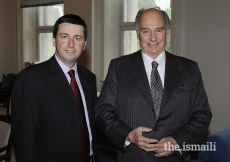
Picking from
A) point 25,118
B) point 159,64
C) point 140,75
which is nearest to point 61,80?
point 25,118

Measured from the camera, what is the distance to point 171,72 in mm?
1846

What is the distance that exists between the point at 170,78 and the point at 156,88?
0.10 meters

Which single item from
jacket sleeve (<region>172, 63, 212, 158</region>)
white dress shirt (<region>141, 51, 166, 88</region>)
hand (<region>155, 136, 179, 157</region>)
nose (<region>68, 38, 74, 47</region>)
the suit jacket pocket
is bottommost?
hand (<region>155, 136, 179, 157</region>)

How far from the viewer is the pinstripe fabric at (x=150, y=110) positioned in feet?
5.82

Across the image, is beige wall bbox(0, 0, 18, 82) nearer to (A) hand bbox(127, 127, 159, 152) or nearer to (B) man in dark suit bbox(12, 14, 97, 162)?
(B) man in dark suit bbox(12, 14, 97, 162)

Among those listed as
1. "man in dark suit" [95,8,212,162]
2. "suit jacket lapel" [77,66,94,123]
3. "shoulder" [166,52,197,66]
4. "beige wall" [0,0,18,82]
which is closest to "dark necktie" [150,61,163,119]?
"man in dark suit" [95,8,212,162]

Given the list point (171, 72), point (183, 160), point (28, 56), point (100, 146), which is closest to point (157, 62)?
point (171, 72)

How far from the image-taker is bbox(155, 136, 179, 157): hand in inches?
67.1

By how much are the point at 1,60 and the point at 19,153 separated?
221 inches

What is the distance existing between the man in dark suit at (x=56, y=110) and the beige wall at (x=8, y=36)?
5.49 metres

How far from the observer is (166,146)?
1711 mm

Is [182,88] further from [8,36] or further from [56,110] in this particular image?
[8,36]

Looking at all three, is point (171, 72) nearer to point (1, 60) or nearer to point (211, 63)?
point (211, 63)

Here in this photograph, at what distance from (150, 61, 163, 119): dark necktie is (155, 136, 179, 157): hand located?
0.15m
